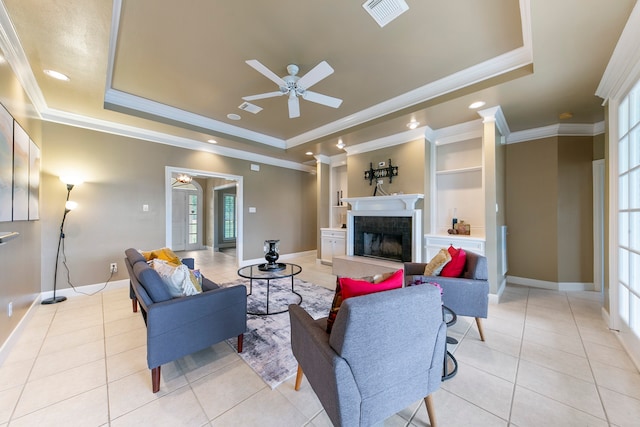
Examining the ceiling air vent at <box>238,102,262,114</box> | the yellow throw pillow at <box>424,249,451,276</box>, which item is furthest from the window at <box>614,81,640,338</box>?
the ceiling air vent at <box>238,102,262,114</box>

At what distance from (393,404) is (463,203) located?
372 cm

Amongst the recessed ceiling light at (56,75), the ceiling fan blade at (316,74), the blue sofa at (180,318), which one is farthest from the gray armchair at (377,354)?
the recessed ceiling light at (56,75)

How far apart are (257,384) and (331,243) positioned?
3857 mm

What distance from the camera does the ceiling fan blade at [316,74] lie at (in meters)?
2.19

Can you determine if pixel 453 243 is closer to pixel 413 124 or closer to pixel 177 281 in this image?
pixel 413 124

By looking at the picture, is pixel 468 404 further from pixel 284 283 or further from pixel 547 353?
pixel 284 283

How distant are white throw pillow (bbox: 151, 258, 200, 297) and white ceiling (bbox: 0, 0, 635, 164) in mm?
1989

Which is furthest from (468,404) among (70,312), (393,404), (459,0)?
(70,312)

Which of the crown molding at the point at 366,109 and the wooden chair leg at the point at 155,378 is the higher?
the crown molding at the point at 366,109

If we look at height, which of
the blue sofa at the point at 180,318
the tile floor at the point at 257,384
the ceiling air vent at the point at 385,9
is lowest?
the tile floor at the point at 257,384

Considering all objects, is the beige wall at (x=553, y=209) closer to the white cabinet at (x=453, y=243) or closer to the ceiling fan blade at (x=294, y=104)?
the white cabinet at (x=453, y=243)

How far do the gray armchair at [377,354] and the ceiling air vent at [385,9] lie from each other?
215 cm

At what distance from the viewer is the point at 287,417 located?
57.3 inches

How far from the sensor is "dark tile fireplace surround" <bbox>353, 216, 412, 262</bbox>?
420 centimetres
